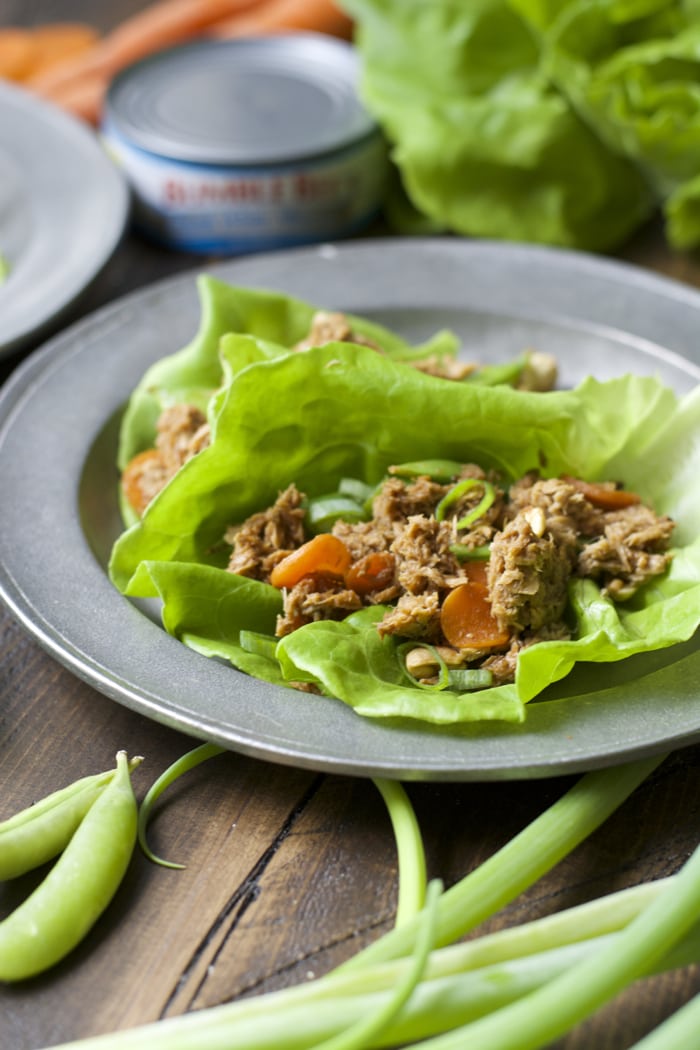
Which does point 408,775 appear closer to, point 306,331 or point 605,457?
point 605,457

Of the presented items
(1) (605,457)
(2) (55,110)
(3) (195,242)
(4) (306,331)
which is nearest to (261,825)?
(1) (605,457)

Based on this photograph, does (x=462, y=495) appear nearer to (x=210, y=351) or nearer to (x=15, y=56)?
(x=210, y=351)

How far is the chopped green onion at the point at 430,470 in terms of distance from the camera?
8.08 ft

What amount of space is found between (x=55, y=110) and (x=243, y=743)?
3.03 meters

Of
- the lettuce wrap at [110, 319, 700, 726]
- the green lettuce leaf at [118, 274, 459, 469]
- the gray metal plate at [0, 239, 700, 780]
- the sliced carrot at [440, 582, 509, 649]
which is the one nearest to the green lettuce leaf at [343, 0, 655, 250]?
the gray metal plate at [0, 239, 700, 780]

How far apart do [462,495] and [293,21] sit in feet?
9.97

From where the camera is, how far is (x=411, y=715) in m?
1.97

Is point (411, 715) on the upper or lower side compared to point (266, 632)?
upper

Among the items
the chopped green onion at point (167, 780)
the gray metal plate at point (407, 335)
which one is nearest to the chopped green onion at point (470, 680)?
the gray metal plate at point (407, 335)

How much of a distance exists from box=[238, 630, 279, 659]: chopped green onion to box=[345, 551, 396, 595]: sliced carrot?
0.68 ft

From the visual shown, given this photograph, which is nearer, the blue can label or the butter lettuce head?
the butter lettuce head

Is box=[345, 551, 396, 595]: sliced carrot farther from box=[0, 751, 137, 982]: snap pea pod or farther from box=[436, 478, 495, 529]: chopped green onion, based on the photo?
box=[0, 751, 137, 982]: snap pea pod

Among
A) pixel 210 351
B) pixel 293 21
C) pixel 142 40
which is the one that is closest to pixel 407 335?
pixel 210 351

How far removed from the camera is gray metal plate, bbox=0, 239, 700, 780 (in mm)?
1925
